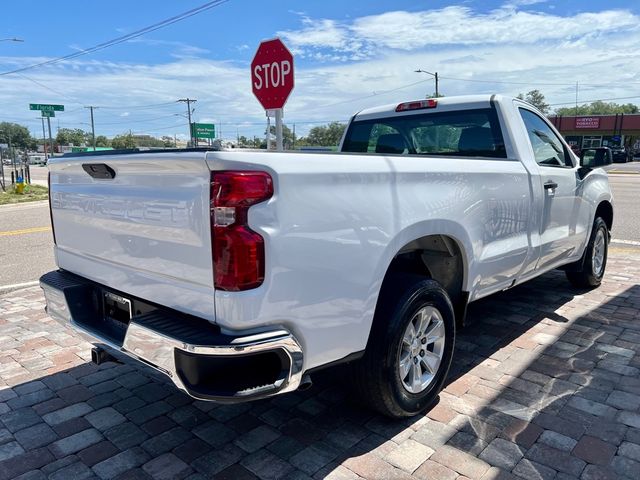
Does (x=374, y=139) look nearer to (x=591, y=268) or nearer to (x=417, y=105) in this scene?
(x=417, y=105)

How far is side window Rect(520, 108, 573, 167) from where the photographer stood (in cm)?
438

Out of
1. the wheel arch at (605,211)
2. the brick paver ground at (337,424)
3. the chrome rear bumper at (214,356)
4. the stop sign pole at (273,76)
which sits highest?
the stop sign pole at (273,76)

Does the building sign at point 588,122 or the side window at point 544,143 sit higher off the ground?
the building sign at point 588,122

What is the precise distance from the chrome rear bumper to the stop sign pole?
4.02 m

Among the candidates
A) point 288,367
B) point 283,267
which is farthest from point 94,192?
point 288,367

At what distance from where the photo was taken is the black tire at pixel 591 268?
18.2ft

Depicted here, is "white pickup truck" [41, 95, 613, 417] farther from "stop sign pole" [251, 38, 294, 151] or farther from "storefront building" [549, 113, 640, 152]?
"storefront building" [549, 113, 640, 152]

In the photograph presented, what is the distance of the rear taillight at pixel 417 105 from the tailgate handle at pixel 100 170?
277 centimetres

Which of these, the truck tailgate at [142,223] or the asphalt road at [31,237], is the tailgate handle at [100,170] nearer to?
the truck tailgate at [142,223]

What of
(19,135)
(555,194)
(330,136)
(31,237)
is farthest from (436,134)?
(19,135)

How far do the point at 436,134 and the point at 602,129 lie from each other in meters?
64.7

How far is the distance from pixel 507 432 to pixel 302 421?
1179mm

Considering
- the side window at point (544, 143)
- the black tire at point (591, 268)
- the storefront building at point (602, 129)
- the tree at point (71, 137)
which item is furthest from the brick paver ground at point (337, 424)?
the tree at point (71, 137)

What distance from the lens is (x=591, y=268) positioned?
5621mm
